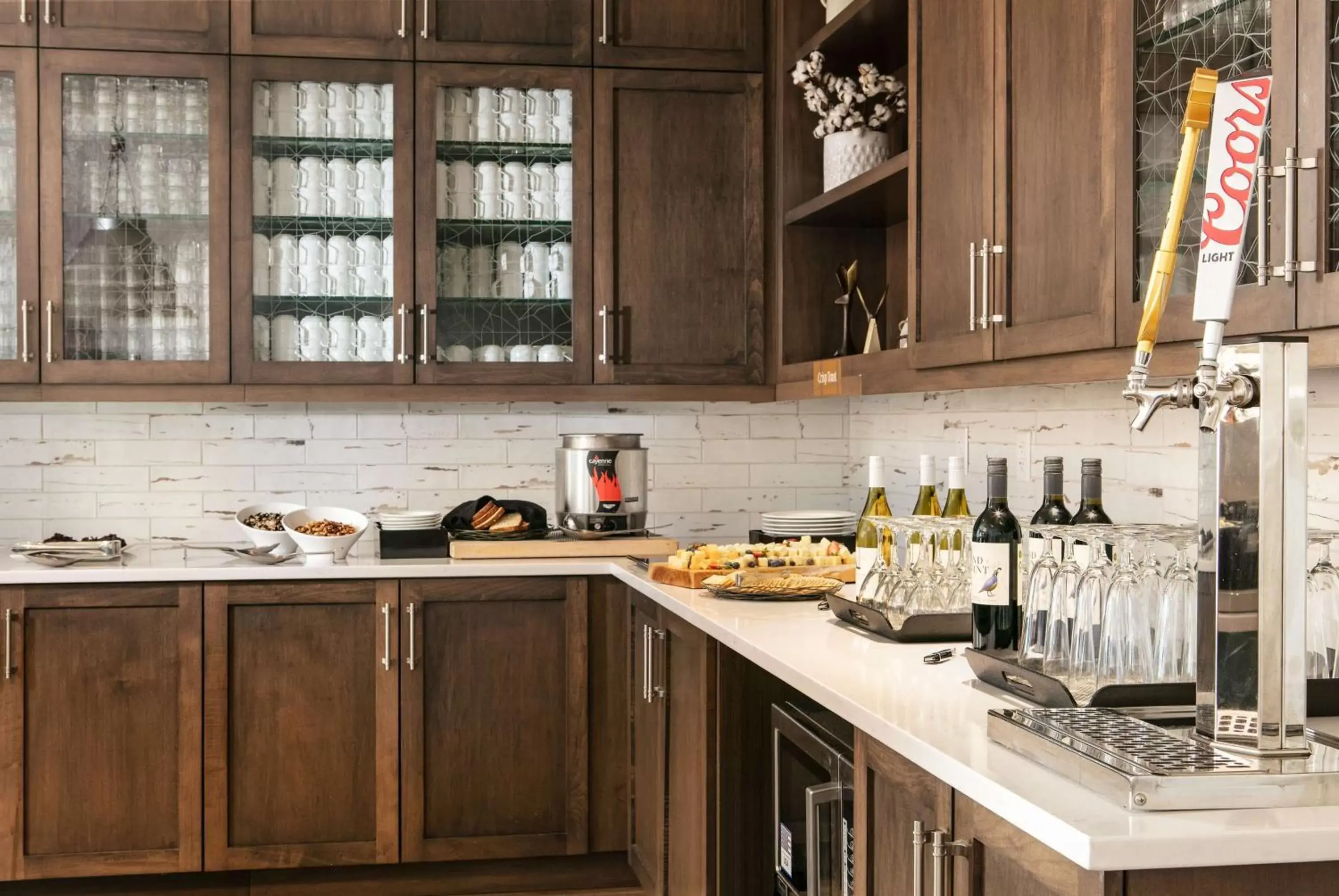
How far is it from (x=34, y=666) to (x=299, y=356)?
1.07 m

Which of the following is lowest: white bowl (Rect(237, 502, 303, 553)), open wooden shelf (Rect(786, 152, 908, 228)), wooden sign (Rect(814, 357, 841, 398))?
white bowl (Rect(237, 502, 303, 553))

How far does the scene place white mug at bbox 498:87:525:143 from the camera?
3.90 metres

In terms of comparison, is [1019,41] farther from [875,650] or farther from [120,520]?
[120,520]

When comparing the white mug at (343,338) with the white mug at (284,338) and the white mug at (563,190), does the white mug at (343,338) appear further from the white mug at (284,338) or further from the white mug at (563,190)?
the white mug at (563,190)

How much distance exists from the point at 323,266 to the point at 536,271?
604 mm

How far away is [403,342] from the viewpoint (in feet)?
12.6

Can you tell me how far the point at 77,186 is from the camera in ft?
12.2

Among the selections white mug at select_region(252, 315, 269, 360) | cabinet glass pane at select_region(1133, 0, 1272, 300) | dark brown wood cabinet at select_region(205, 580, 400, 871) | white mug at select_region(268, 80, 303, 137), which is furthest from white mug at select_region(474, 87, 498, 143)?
cabinet glass pane at select_region(1133, 0, 1272, 300)

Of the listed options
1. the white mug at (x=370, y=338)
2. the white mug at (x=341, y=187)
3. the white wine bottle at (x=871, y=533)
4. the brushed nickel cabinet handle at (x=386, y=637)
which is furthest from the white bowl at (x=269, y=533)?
the white wine bottle at (x=871, y=533)

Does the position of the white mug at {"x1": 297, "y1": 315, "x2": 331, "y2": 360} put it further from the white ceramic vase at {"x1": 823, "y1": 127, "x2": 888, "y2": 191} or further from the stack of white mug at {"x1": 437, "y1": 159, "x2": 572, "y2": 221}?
the white ceramic vase at {"x1": 823, "y1": 127, "x2": 888, "y2": 191}

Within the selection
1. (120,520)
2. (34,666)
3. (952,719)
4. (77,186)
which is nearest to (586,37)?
(77,186)

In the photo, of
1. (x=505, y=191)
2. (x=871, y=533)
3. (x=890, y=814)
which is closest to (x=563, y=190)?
(x=505, y=191)

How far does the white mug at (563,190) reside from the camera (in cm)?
395

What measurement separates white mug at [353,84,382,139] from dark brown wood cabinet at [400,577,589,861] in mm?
1292
